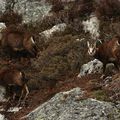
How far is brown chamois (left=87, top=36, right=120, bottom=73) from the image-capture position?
57.2ft

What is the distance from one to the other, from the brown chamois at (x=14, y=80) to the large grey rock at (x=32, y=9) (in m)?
7.40

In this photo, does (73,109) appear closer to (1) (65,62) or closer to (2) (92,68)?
(2) (92,68)

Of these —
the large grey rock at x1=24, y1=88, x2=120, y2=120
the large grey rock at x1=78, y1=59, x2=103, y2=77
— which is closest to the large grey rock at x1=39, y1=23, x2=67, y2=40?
the large grey rock at x1=78, y1=59, x2=103, y2=77

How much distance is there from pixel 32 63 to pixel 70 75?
252 cm

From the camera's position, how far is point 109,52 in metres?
17.6

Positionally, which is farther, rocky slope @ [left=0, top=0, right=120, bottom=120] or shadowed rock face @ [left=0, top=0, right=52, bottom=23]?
shadowed rock face @ [left=0, top=0, right=52, bottom=23]

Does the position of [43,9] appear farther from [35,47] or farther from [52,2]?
[35,47]

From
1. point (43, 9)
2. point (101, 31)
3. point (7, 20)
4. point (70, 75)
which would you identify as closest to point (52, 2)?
point (43, 9)

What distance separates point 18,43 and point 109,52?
567 cm

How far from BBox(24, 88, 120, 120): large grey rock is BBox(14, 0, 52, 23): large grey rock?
1041 cm

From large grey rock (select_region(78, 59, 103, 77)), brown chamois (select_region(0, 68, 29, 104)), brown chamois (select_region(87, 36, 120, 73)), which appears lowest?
brown chamois (select_region(0, 68, 29, 104))

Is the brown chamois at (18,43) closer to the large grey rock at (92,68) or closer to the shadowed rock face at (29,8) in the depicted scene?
the shadowed rock face at (29,8)

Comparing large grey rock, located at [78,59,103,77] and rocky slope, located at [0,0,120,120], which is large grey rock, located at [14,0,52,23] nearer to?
rocky slope, located at [0,0,120,120]

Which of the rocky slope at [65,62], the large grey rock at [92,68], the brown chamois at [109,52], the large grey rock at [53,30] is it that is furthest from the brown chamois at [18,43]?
the brown chamois at [109,52]
